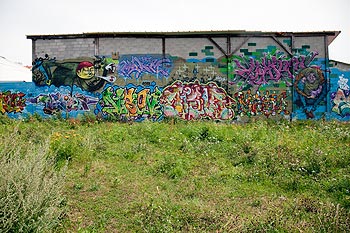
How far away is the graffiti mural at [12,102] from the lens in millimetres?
16297

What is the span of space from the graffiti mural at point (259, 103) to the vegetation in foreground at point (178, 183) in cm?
579

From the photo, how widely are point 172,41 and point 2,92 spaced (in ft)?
28.2

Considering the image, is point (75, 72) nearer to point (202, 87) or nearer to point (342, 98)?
point (202, 87)

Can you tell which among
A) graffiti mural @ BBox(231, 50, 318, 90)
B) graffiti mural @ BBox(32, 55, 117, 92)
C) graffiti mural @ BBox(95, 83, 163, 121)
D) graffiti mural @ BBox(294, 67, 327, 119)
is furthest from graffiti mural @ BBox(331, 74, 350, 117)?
graffiti mural @ BBox(32, 55, 117, 92)

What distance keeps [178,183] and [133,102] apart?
9688 millimetres

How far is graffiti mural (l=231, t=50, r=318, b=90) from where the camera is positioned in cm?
1603

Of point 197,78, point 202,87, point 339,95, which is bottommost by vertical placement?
point 339,95

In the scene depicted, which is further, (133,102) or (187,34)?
(133,102)

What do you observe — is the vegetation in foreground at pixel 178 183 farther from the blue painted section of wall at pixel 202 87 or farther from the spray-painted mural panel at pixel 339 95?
the spray-painted mural panel at pixel 339 95

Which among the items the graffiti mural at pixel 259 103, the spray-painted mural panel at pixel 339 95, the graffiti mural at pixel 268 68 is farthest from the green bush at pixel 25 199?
the spray-painted mural panel at pixel 339 95

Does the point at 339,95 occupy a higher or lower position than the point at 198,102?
higher

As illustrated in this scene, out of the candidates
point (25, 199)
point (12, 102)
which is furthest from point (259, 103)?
point (25, 199)

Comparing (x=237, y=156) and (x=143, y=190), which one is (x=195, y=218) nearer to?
(x=143, y=190)

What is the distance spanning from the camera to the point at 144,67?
16094 millimetres
